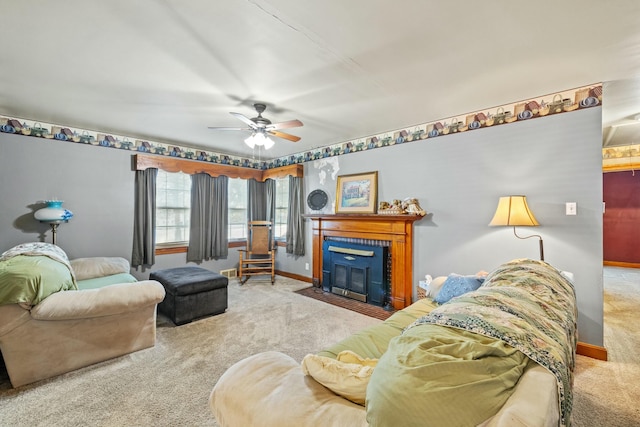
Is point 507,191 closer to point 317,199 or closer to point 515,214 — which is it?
point 515,214

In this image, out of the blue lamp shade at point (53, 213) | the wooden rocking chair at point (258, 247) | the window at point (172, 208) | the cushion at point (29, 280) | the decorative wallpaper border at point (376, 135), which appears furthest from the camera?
the wooden rocking chair at point (258, 247)

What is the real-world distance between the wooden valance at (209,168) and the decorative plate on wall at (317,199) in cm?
47

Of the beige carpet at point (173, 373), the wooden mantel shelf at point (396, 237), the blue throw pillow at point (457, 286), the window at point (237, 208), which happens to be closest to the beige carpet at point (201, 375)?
the beige carpet at point (173, 373)

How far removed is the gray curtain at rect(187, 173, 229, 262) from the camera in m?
4.73

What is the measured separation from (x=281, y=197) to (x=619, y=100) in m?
4.81

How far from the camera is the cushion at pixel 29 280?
73.7 inches

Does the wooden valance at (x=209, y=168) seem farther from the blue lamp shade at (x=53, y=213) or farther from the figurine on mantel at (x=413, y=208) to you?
the figurine on mantel at (x=413, y=208)

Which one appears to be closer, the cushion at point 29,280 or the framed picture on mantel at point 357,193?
the cushion at point 29,280

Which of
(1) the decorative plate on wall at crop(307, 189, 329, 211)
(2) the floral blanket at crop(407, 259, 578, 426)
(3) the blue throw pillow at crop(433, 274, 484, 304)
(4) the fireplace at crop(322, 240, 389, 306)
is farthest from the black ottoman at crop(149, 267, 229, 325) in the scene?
(2) the floral blanket at crop(407, 259, 578, 426)

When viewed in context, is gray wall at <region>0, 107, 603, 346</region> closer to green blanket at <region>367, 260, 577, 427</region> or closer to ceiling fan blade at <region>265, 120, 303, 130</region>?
ceiling fan blade at <region>265, 120, 303, 130</region>

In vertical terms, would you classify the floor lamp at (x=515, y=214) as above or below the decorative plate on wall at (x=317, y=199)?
below

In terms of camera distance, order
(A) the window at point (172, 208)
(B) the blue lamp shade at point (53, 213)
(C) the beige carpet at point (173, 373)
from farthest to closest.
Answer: (A) the window at point (172, 208), (B) the blue lamp shade at point (53, 213), (C) the beige carpet at point (173, 373)

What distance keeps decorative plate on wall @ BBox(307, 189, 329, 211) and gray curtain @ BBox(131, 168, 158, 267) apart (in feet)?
8.43

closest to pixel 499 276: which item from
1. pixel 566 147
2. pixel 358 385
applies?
pixel 358 385
